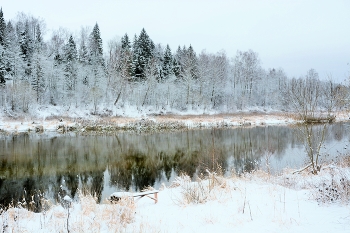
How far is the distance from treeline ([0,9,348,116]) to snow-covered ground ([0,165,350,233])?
95.4ft

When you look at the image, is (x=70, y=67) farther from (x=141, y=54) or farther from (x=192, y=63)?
(x=192, y=63)

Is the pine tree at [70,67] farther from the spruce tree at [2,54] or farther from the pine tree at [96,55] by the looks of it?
the spruce tree at [2,54]

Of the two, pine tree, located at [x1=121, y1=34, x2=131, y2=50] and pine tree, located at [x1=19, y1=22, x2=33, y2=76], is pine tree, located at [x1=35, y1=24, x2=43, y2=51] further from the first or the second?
pine tree, located at [x1=121, y1=34, x2=131, y2=50]

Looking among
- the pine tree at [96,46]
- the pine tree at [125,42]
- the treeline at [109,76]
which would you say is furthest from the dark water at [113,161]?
the pine tree at [125,42]

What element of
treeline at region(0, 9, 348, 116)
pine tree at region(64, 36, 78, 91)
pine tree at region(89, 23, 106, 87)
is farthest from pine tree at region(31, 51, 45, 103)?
pine tree at region(89, 23, 106, 87)

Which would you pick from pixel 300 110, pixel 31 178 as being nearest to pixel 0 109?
pixel 31 178

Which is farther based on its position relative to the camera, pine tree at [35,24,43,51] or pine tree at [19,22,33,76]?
pine tree at [35,24,43,51]

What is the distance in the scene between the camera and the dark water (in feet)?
32.9

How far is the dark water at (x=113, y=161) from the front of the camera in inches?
395

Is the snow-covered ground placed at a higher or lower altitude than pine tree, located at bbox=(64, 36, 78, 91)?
lower

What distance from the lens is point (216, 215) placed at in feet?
16.1

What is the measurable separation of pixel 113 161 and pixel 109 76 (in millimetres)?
29420

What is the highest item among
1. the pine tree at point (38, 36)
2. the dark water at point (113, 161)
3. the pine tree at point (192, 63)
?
the pine tree at point (38, 36)

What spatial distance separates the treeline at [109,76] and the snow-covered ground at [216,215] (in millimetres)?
29078
